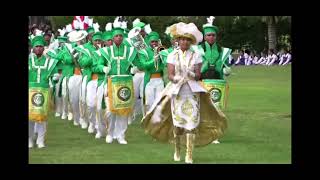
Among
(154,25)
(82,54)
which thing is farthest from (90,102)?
(154,25)

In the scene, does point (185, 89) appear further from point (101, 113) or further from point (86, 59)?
point (86, 59)

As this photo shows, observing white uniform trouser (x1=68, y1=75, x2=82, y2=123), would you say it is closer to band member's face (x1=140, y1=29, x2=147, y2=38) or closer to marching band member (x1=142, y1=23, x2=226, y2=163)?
band member's face (x1=140, y1=29, x2=147, y2=38)

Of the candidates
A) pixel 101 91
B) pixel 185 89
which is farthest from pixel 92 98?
pixel 185 89

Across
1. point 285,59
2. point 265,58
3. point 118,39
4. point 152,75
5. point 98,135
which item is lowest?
point 98,135

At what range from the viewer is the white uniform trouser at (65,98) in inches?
722

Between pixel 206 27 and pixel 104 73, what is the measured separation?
207 cm

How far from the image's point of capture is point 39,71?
13516 millimetres

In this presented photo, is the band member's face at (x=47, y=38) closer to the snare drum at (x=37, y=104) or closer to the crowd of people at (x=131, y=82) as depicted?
the crowd of people at (x=131, y=82)

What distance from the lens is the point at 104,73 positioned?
1490 centimetres

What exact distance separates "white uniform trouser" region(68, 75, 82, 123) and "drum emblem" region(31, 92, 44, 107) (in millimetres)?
4272

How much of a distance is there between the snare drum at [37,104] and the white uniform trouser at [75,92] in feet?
13.9

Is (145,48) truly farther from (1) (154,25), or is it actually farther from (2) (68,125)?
(1) (154,25)

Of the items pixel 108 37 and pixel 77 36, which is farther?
pixel 77 36

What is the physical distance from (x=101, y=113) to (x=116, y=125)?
30.5 inches
